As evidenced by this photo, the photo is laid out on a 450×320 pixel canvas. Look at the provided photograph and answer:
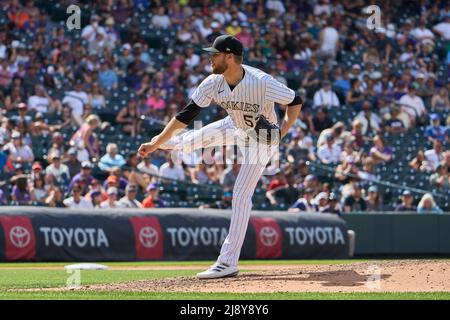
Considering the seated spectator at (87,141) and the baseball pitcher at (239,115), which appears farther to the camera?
the seated spectator at (87,141)

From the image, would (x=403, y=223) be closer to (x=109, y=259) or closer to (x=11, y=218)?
(x=109, y=259)

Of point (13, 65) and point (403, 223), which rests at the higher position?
point (13, 65)

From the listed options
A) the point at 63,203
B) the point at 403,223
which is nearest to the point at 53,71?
the point at 63,203

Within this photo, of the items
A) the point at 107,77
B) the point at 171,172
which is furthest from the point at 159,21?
the point at 171,172

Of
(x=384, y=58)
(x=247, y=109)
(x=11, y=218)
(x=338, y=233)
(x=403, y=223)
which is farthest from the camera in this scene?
(x=384, y=58)

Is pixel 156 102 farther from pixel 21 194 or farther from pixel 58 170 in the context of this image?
pixel 21 194

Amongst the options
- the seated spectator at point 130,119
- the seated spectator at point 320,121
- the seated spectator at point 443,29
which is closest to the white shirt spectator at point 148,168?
the seated spectator at point 130,119

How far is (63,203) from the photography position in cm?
1717

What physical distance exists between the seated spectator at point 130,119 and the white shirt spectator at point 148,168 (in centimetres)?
131

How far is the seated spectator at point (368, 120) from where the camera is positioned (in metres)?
23.2

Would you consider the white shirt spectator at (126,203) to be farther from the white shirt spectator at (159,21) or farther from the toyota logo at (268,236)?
the white shirt spectator at (159,21)

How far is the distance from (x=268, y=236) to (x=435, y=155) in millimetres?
5916

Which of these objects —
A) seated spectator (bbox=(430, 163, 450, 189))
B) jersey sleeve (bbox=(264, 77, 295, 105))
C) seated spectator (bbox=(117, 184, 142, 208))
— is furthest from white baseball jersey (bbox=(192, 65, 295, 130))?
seated spectator (bbox=(430, 163, 450, 189))

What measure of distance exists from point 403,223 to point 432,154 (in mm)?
2551
